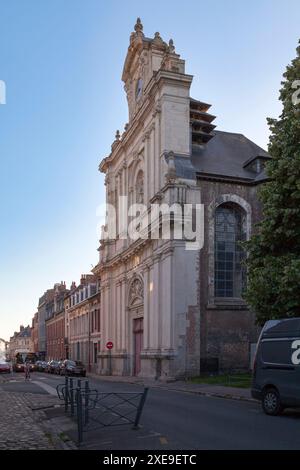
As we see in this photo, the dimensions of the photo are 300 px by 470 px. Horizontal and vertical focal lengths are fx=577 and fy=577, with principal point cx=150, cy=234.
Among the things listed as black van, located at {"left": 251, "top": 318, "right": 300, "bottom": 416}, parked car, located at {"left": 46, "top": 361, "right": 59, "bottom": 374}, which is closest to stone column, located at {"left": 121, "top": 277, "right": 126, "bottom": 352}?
parked car, located at {"left": 46, "top": 361, "right": 59, "bottom": 374}

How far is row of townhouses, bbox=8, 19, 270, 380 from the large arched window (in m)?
0.06

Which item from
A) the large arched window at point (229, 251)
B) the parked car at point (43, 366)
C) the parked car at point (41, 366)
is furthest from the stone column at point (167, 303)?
the parked car at point (41, 366)

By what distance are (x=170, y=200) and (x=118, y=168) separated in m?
15.5

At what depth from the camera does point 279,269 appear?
18.7 meters

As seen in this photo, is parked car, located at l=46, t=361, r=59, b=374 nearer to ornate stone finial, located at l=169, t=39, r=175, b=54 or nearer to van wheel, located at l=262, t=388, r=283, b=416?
ornate stone finial, located at l=169, t=39, r=175, b=54

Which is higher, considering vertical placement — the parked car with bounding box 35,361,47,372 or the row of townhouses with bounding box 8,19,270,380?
the row of townhouses with bounding box 8,19,270,380

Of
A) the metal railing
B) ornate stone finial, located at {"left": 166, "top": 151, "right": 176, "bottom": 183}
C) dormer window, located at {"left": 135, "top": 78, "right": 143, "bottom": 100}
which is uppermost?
dormer window, located at {"left": 135, "top": 78, "right": 143, "bottom": 100}

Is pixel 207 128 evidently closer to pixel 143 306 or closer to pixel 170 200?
pixel 170 200

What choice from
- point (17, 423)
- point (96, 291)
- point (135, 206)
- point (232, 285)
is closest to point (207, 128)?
point (135, 206)

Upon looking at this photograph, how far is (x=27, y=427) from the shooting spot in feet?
42.0

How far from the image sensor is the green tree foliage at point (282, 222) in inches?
714

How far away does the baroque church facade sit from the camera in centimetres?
3338

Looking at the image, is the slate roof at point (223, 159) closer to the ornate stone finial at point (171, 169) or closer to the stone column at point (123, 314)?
the ornate stone finial at point (171, 169)

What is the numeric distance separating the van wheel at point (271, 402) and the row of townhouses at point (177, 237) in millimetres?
15176
